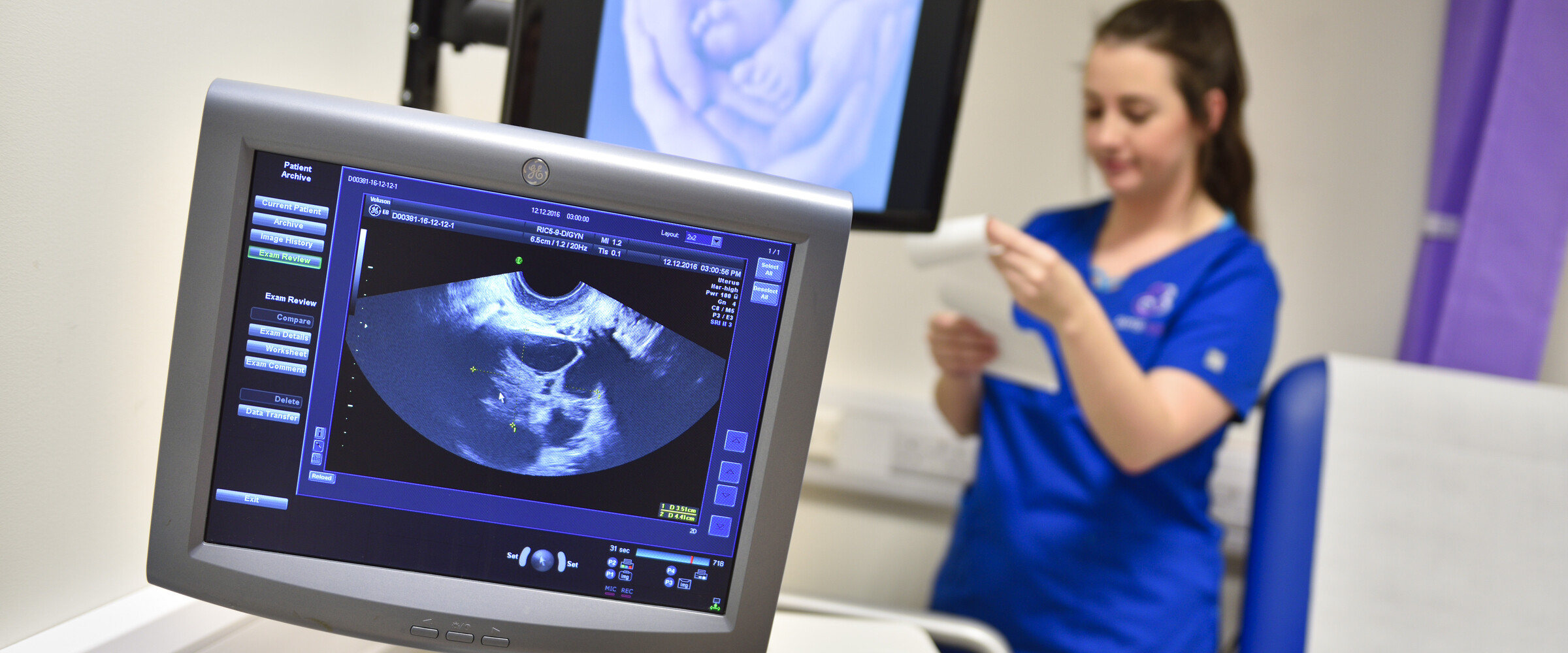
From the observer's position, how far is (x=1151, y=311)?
1.35 metres

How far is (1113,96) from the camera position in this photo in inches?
51.9

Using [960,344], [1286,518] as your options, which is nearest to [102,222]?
[960,344]

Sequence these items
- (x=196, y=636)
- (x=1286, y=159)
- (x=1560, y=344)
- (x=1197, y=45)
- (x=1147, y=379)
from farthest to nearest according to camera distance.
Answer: (x=1286, y=159) → (x=1560, y=344) → (x=1197, y=45) → (x=1147, y=379) → (x=196, y=636)

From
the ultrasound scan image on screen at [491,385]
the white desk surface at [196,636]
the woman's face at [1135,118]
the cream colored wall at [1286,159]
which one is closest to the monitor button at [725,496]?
the ultrasound scan image on screen at [491,385]

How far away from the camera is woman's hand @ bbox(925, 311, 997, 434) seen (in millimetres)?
1308

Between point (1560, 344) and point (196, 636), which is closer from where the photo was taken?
point (196, 636)

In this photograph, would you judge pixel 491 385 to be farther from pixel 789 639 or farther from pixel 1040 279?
pixel 1040 279

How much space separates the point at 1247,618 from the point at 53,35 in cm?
139

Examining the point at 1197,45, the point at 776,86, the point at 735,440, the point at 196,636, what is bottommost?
the point at 196,636

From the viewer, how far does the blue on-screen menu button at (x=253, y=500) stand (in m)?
0.57

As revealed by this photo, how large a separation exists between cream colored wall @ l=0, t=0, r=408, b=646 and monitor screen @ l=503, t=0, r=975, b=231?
25cm

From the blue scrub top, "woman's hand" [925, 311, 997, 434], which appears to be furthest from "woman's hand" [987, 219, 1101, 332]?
the blue scrub top

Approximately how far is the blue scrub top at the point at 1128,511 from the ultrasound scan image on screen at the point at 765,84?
66 centimetres

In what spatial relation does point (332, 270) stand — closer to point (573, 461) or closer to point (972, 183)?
point (573, 461)
